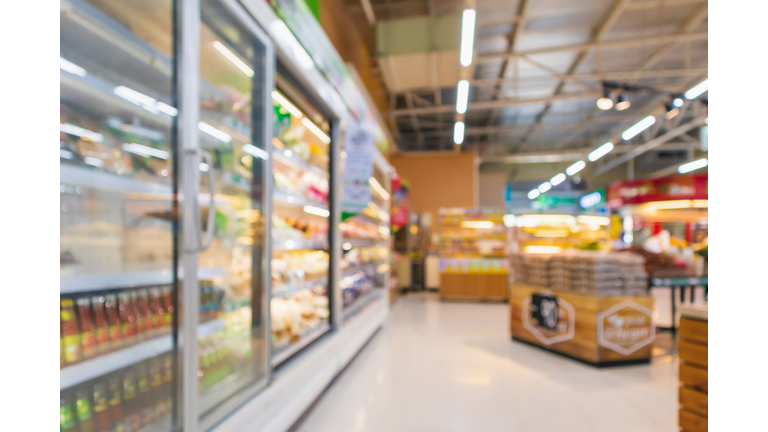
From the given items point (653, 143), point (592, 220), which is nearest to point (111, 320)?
point (592, 220)

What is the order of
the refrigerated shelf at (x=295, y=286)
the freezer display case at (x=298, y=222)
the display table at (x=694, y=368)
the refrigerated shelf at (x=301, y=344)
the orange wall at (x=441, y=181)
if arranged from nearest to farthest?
the display table at (x=694, y=368), the refrigerated shelf at (x=301, y=344), the refrigerated shelf at (x=295, y=286), the freezer display case at (x=298, y=222), the orange wall at (x=441, y=181)

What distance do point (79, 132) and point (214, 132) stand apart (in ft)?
1.96

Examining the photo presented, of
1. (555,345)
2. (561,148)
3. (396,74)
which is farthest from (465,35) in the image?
(561,148)

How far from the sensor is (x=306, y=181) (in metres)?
3.68

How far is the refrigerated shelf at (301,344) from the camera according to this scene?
2639 mm

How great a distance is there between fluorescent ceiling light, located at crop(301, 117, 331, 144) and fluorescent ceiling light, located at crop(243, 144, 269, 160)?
4.36ft

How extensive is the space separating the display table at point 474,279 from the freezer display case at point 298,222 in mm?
5342

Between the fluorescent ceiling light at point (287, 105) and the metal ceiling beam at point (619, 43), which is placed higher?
the metal ceiling beam at point (619, 43)

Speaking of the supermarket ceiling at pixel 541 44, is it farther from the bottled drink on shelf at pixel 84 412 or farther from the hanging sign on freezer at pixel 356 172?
the bottled drink on shelf at pixel 84 412

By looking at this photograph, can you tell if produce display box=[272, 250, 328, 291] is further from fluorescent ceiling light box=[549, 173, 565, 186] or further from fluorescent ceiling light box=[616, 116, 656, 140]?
fluorescent ceiling light box=[549, 173, 565, 186]

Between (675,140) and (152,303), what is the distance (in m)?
19.7

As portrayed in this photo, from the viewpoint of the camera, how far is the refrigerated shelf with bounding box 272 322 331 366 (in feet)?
8.66

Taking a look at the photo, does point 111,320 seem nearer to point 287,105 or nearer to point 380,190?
point 287,105

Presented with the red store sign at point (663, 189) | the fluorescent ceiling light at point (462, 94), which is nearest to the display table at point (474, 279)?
the fluorescent ceiling light at point (462, 94)
